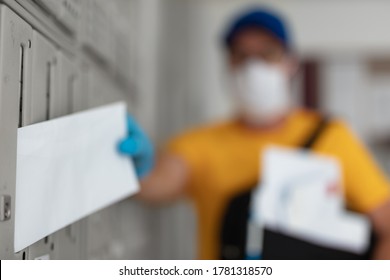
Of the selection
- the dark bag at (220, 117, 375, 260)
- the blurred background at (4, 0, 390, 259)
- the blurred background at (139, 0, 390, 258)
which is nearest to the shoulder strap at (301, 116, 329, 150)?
the dark bag at (220, 117, 375, 260)

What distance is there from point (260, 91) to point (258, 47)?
0.10 metres

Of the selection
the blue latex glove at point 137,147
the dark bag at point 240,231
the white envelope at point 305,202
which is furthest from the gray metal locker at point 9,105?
the white envelope at point 305,202

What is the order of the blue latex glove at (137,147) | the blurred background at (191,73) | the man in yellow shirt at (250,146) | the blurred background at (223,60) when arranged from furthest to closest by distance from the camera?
1. the blurred background at (223,60)
2. the man in yellow shirt at (250,146)
3. the blurred background at (191,73)
4. the blue latex glove at (137,147)

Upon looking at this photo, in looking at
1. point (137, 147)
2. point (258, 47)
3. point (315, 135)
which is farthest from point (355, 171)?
point (137, 147)

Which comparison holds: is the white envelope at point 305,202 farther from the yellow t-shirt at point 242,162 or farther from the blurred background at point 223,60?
the blurred background at point 223,60

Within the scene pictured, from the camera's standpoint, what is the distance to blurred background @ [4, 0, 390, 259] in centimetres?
108

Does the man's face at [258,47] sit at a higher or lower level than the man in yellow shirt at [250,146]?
higher

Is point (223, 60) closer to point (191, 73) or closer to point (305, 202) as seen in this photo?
point (191, 73)

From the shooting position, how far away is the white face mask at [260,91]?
127cm

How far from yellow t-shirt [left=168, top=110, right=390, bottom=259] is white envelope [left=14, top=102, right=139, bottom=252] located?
1.58 feet

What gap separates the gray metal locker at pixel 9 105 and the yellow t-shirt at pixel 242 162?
28.0 inches

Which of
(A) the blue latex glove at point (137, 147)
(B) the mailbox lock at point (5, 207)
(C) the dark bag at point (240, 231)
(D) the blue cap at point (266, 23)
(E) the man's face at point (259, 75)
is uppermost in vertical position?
(D) the blue cap at point (266, 23)

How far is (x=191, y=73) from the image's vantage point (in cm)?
223
